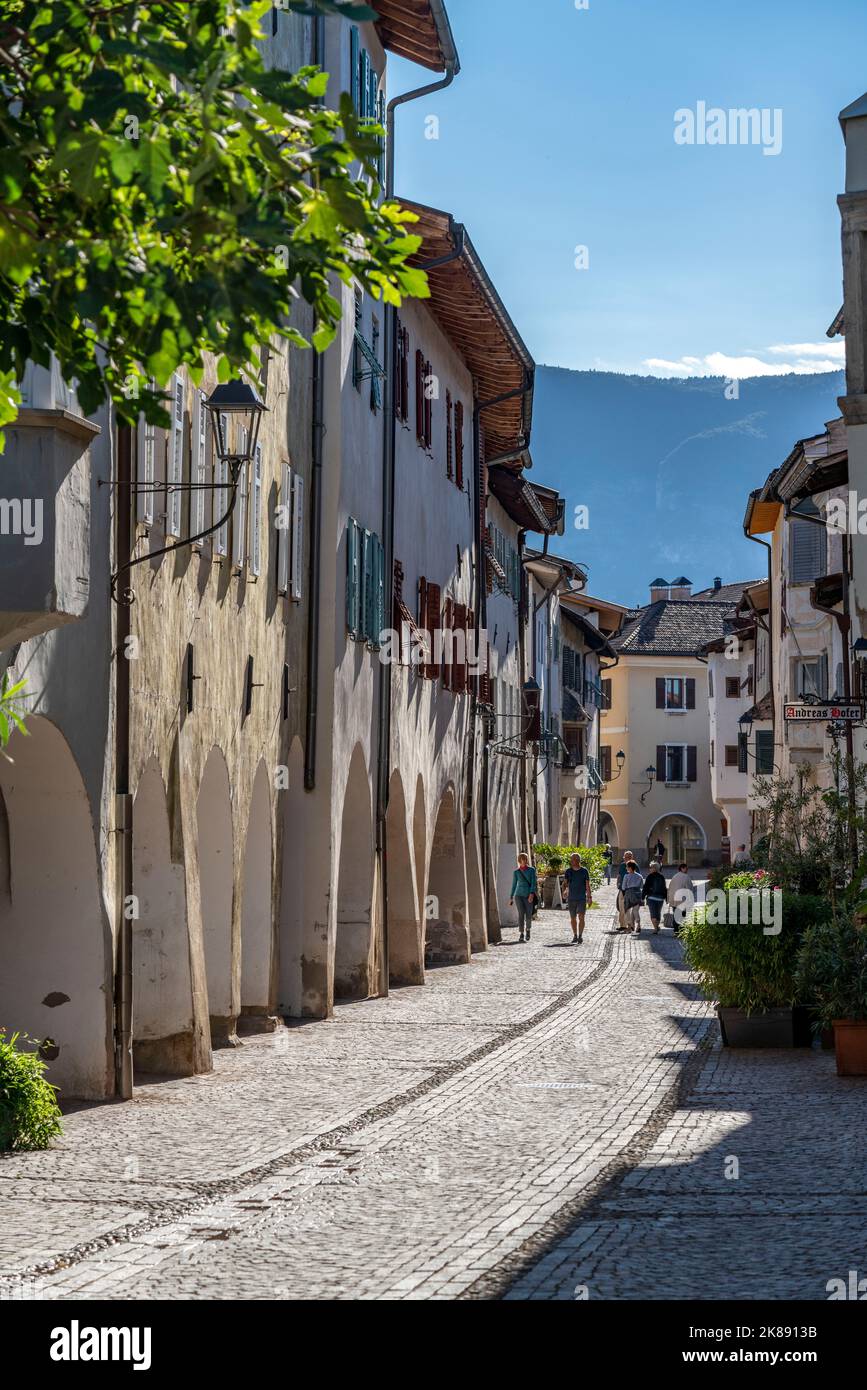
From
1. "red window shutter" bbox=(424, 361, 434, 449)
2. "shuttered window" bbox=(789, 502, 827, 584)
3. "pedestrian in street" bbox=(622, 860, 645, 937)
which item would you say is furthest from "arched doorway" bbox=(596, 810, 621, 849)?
"red window shutter" bbox=(424, 361, 434, 449)

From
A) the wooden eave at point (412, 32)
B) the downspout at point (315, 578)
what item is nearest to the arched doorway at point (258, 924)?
the downspout at point (315, 578)

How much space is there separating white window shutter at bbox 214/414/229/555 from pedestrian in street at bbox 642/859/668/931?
2591 centimetres

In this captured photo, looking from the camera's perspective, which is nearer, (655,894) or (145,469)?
(145,469)

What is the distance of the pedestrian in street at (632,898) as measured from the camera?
40656 millimetres

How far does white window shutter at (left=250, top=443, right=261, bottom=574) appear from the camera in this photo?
17812mm

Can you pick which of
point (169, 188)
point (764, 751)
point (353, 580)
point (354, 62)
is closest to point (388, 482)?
point (353, 580)

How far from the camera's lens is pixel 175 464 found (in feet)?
49.4

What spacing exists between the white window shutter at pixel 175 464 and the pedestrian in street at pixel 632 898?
87.2 feet

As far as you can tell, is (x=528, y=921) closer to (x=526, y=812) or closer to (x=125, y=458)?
(x=526, y=812)

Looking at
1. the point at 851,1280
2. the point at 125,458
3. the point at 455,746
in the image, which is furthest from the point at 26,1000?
the point at 455,746

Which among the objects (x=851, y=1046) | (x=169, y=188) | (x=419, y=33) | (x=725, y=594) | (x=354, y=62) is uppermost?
(x=725, y=594)

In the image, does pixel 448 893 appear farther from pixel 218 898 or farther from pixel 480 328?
pixel 218 898

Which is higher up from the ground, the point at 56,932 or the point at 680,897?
the point at 56,932

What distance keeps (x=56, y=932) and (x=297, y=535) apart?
7.63 meters
